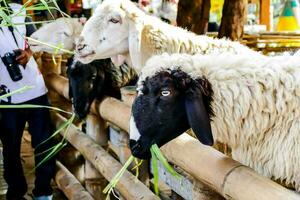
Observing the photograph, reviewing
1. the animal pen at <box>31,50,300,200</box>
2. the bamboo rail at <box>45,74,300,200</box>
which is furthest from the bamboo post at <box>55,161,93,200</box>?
the bamboo rail at <box>45,74,300,200</box>

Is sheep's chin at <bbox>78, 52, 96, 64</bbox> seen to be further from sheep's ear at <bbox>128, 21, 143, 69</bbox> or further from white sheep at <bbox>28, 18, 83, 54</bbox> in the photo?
white sheep at <bbox>28, 18, 83, 54</bbox>

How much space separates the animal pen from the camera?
6.97 ft

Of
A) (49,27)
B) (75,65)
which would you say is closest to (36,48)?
(49,27)

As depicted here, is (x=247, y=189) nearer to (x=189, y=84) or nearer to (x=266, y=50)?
(x=189, y=84)

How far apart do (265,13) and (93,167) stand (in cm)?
636

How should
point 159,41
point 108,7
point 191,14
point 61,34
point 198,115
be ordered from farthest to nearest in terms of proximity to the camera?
point 191,14
point 61,34
point 108,7
point 159,41
point 198,115

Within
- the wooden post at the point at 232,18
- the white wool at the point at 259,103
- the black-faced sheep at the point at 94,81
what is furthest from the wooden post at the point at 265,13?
the white wool at the point at 259,103

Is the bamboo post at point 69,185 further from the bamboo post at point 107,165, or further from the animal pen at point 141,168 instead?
the bamboo post at point 107,165

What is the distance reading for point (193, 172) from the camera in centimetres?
253

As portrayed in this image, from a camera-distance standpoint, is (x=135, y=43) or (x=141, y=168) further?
(x=141, y=168)

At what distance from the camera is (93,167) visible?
15.3 ft

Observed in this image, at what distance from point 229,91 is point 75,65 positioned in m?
2.37

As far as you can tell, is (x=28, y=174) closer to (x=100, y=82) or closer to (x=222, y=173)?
(x=100, y=82)

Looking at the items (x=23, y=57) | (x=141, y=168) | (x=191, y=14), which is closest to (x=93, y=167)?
(x=141, y=168)
